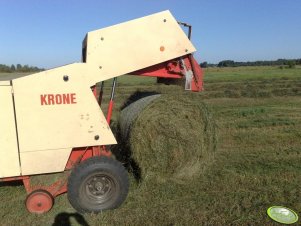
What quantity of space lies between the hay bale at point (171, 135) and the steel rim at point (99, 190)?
0.61m

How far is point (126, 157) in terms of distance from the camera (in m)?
6.20

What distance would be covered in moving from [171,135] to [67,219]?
1.89m

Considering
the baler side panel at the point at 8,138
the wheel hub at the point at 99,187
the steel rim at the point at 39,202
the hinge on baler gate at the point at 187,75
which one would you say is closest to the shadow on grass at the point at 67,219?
the steel rim at the point at 39,202

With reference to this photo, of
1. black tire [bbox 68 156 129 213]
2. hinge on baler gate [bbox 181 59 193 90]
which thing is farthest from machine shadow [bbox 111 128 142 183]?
hinge on baler gate [bbox 181 59 193 90]

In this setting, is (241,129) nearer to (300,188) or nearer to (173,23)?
(300,188)

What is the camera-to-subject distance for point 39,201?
463 cm

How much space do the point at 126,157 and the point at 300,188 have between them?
2.81 meters

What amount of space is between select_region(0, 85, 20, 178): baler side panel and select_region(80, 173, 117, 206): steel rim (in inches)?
36.1

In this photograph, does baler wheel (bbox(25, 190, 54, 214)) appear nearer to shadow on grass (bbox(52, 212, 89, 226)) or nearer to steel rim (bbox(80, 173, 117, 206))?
shadow on grass (bbox(52, 212, 89, 226))

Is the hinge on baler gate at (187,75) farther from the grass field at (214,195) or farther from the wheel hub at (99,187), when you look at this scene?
the wheel hub at (99,187)

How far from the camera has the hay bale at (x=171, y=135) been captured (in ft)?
17.2

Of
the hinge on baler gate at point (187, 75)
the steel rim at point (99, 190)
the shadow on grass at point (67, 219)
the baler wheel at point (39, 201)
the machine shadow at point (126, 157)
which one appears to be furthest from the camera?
the machine shadow at point (126, 157)

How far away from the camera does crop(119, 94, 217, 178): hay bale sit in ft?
17.2

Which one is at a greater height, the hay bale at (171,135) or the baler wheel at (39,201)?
the hay bale at (171,135)
